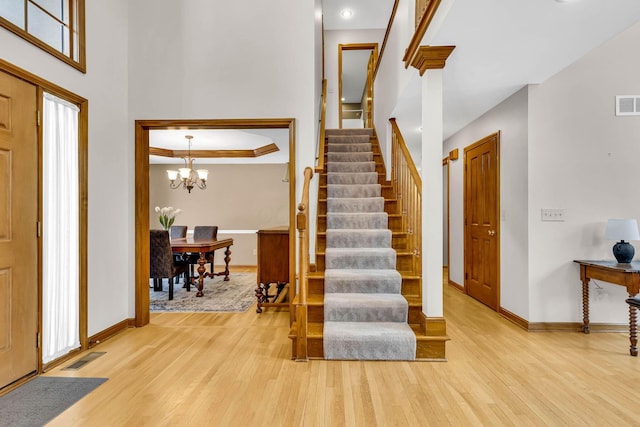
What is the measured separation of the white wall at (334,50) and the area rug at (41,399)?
585 centimetres

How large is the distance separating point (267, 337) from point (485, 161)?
3.35 meters

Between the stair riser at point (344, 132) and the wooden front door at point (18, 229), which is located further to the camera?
the stair riser at point (344, 132)

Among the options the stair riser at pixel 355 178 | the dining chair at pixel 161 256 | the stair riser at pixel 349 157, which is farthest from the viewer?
the stair riser at pixel 349 157

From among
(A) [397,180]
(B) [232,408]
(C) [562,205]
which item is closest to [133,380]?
(B) [232,408]

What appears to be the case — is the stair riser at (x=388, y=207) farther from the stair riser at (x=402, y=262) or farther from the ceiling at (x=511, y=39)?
the ceiling at (x=511, y=39)

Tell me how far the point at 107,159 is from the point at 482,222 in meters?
4.31

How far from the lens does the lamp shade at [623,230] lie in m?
3.10

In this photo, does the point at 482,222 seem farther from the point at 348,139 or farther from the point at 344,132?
the point at 344,132

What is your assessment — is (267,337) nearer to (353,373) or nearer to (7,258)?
(353,373)

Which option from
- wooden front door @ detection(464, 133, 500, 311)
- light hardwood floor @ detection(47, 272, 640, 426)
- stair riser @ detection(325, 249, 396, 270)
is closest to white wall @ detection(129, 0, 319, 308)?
stair riser @ detection(325, 249, 396, 270)

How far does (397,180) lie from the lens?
4.49m

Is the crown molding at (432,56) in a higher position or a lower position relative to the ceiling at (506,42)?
lower

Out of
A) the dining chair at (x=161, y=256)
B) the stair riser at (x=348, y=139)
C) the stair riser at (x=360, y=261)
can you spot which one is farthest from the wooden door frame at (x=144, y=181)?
the stair riser at (x=348, y=139)

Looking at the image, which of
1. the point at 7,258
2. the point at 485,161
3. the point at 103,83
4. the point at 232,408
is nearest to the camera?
the point at 232,408
